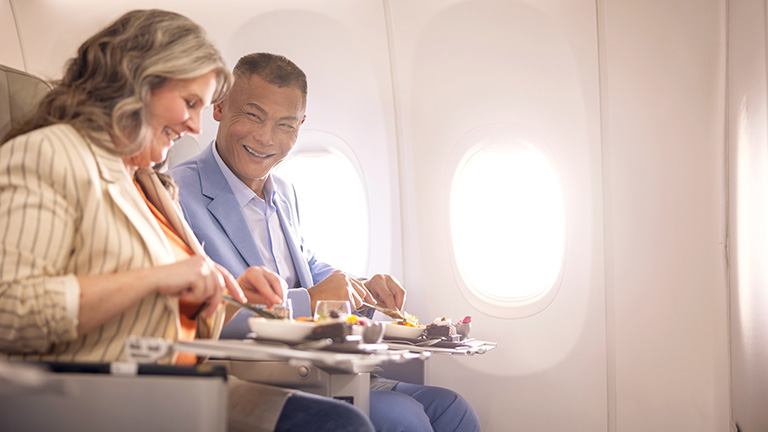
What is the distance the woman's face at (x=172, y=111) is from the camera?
1.75 m

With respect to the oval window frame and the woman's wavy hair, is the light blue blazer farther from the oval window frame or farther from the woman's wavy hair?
the oval window frame

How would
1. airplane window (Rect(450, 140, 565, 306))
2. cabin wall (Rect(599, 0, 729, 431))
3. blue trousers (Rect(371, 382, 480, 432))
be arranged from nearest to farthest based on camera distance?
blue trousers (Rect(371, 382, 480, 432)) < cabin wall (Rect(599, 0, 729, 431)) < airplane window (Rect(450, 140, 565, 306))

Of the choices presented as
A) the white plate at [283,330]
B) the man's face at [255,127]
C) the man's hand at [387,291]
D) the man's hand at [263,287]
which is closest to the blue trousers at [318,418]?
Result: the white plate at [283,330]

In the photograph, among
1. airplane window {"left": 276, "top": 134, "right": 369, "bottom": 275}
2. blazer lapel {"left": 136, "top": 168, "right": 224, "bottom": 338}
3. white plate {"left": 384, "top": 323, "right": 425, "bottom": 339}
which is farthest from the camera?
airplane window {"left": 276, "top": 134, "right": 369, "bottom": 275}

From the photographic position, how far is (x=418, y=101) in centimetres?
400

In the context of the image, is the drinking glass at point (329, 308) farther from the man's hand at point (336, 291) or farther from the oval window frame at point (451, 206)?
the oval window frame at point (451, 206)

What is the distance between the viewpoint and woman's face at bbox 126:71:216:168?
1.75 meters

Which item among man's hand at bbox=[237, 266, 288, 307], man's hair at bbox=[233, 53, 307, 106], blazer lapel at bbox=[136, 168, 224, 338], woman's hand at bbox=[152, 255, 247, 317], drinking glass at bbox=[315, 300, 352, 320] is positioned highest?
man's hair at bbox=[233, 53, 307, 106]

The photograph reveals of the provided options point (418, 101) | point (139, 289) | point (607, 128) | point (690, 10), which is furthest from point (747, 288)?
point (139, 289)

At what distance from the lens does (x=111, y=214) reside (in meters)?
1.56

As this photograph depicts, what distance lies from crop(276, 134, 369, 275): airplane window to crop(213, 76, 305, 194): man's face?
122 cm

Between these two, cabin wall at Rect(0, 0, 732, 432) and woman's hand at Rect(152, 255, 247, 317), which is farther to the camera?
cabin wall at Rect(0, 0, 732, 432)

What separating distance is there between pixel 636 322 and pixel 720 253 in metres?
0.54

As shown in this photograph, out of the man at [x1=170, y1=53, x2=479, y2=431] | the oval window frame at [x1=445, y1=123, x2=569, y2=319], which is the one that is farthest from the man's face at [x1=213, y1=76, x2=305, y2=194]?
the oval window frame at [x1=445, y1=123, x2=569, y2=319]
